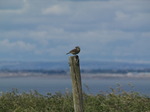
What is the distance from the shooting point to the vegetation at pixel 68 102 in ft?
77.0

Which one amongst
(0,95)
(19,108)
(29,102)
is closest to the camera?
(19,108)

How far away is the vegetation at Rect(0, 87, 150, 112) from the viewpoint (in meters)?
23.5

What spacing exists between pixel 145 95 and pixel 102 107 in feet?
10.4

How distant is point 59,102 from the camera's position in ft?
81.8

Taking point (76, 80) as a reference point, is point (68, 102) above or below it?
below

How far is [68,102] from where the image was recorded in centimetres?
2428

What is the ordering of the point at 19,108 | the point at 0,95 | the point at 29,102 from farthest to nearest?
the point at 0,95, the point at 29,102, the point at 19,108

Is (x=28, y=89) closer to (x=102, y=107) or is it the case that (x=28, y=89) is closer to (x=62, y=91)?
(x=62, y=91)

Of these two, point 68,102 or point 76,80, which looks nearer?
point 76,80

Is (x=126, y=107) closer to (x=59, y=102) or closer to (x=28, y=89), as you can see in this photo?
(x=59, y=102)

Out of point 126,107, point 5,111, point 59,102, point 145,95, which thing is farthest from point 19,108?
point 145,95

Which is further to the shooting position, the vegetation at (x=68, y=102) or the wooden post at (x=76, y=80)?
the vegetation at (x=68, y=102)

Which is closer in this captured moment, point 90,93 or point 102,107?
point 102,107

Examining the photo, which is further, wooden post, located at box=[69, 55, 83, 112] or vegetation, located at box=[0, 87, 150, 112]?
vegetation, located at box=[0, 87, 150, 112]
